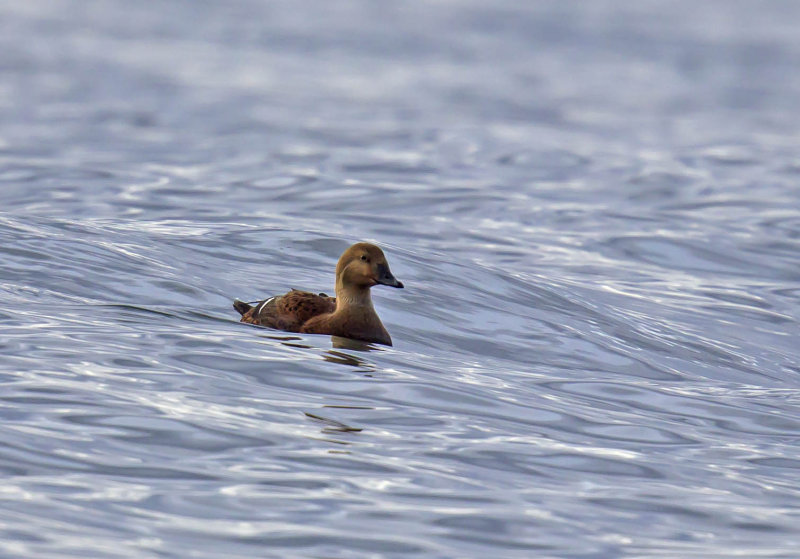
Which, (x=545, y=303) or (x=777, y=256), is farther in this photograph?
(x=777, y=256)

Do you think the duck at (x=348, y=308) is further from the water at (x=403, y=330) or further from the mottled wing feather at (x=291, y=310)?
the water at (x=403, y=330)

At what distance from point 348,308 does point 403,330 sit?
149cm

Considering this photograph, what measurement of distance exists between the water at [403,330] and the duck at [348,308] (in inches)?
7.6

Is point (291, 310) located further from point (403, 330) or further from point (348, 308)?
point (403, 330)

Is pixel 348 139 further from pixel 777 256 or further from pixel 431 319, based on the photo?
pixel 431 319

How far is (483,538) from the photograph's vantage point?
Answer: 7.01 metres

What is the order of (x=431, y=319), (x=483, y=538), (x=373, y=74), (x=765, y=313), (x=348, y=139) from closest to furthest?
(x=483, y=538) < (x=431, y=319) < (x=765, y=313) < (x=348, y=139) < (x=373, y=74)

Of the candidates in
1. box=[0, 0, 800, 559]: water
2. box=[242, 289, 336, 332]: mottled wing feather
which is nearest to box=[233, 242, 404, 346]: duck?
box=[242, 289, 336, 332]: mottled wing feather

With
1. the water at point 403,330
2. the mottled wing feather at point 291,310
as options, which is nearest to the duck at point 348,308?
the mottled wing feather at point 291,310

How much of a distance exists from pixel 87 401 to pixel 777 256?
1231 cm

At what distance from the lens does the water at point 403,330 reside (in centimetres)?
725

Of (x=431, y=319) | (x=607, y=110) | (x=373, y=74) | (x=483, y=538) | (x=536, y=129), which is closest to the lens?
(x=483, y=538)

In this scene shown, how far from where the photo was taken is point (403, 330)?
1239cm

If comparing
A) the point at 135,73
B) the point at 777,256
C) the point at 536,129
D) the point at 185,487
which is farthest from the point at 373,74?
the point at 185,487
